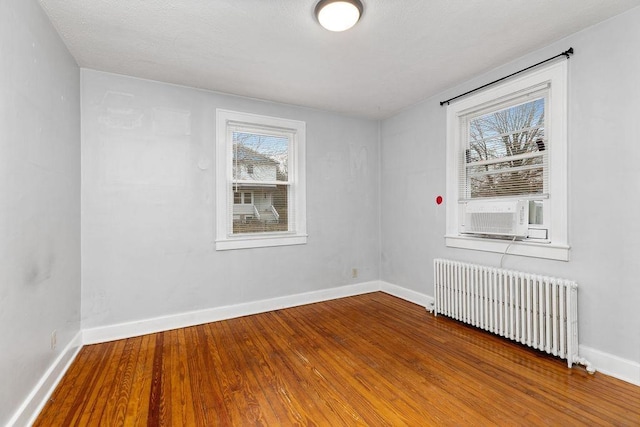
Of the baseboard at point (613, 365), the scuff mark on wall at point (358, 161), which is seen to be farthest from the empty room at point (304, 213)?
the scuff mark on wall at point (358, 161)

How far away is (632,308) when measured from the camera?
2.12m

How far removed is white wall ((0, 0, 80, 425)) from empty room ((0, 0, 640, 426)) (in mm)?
20

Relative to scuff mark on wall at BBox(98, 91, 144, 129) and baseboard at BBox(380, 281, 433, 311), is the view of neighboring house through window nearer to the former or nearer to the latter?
scuff mark on wall at BBox(98, 91, 144, 129)

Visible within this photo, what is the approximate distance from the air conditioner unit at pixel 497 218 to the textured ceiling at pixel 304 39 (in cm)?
138

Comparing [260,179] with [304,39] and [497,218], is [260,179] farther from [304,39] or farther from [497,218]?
[497,218]

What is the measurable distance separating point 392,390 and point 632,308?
6.05 feet

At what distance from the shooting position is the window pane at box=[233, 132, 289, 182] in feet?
11.9

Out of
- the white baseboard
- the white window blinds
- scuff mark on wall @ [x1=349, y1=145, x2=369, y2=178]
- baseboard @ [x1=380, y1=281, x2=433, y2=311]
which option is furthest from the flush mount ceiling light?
baseboard @ [x1=380, y1=281, x2=433, y2=311]

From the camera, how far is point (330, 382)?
2.17 metres

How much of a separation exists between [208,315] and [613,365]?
3.69 m

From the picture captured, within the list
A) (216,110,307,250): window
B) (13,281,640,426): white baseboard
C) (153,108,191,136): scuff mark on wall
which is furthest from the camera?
(216,110,307,250): window

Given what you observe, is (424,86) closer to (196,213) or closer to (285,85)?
(285,85)

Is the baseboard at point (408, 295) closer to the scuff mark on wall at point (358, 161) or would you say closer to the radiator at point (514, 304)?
the radiator at point (514, 304)

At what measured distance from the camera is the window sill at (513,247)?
8.19ft
